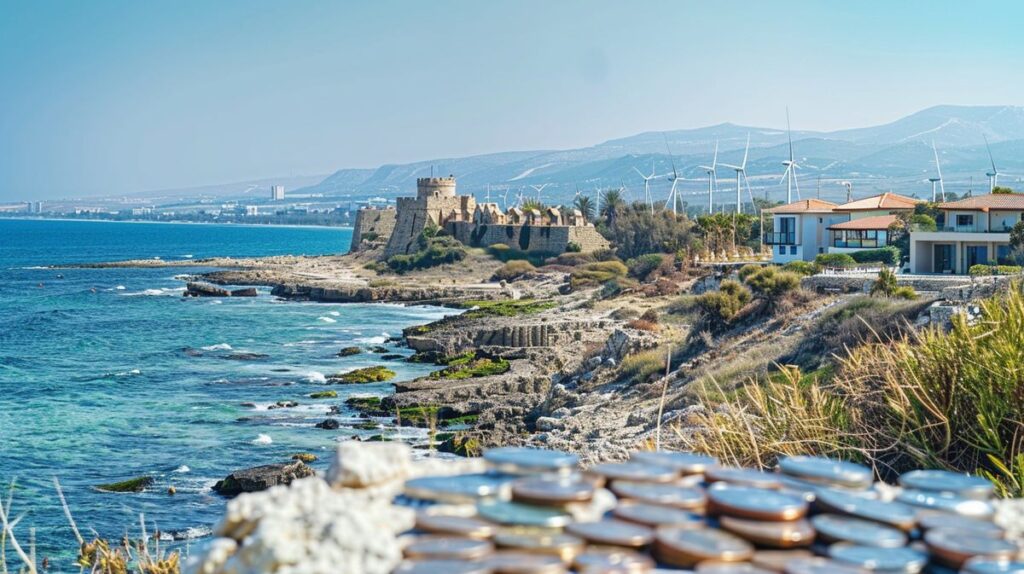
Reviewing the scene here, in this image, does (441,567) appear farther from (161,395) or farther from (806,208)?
(806,208)

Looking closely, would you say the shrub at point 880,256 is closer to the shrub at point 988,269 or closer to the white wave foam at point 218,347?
the shrub at point 988,269

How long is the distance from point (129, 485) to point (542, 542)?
19.5 meters

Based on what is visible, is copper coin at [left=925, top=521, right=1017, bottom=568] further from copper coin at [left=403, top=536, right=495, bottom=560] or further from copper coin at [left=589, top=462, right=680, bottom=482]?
copper coin at [left=403, top=536, right=495, bottom=560]

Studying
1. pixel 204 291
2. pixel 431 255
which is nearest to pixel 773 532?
pixel 204 291

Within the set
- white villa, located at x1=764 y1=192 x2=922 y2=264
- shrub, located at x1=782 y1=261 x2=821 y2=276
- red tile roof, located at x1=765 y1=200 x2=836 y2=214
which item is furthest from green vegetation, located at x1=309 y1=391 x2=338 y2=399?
red tile roof, located at x1=765 y1=200 x2=836 y2=214

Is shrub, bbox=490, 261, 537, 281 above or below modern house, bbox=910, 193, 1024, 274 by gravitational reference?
below

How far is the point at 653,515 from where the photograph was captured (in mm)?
2916

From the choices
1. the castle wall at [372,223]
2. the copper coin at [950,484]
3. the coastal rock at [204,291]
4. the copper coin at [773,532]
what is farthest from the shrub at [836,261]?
the castle wall at [372,223]

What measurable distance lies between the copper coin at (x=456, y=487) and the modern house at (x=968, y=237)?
33.7 m

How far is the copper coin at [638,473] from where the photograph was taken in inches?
126

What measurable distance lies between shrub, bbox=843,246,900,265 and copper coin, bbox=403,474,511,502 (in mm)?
36926

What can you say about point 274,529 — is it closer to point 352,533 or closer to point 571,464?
point 352,533

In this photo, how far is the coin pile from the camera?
2650mm

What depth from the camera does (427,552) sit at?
105 inches
